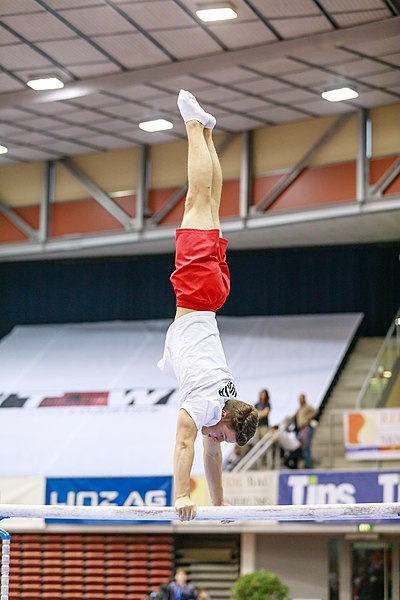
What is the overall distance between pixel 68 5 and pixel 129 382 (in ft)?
28.5

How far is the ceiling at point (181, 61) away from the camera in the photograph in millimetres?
15047

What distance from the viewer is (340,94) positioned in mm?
18109

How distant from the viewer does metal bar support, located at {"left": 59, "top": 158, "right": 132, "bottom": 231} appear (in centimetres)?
2153

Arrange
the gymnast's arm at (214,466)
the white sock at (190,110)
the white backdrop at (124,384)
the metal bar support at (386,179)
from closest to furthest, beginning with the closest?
the gymnast's arm at (214,466)
the white sock at (190,110)
the metal bar support at (386,179)
the white backdrop at (124,384)

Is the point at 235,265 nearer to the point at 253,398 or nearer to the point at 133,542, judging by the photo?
the point at 253,398

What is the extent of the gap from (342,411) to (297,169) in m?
4.59

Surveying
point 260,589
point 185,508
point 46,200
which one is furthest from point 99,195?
point 185,508

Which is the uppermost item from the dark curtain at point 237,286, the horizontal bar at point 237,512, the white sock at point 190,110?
the dark curtain at point 237,286

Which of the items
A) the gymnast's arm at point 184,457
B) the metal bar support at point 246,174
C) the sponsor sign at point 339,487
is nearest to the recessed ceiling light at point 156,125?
the metal bar support at point 246,174

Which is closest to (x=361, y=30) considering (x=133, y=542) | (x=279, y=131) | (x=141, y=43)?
(x=141, y=43)

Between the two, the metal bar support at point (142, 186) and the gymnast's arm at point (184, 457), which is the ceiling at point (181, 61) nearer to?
the metal bar support at point (142, 186)

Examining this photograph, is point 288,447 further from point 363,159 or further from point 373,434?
point 363,159

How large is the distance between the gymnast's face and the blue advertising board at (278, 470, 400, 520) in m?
9.64

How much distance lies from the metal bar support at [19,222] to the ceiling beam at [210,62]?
4.59m
